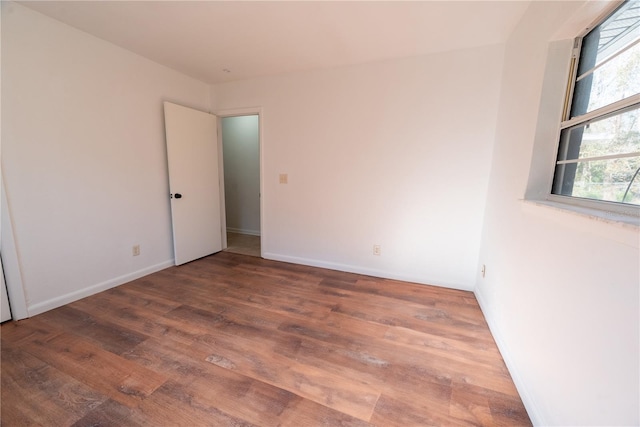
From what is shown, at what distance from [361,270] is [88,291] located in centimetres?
284

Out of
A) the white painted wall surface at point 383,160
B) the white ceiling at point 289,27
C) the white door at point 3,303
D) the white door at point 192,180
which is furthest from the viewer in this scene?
the white door at point 192,180

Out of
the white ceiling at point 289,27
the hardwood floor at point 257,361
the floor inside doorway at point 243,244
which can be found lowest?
the hardwood floor at point 257,361

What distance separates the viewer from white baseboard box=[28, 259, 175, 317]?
7.00 ft

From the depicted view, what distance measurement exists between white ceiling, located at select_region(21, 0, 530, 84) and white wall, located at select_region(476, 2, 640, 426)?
1.47 ft

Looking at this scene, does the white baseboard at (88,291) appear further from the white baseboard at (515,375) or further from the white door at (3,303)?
the white baseboard at (515,375)

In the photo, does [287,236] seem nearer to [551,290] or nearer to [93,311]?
[93,311]

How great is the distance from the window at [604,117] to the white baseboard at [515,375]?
1046 millimetres

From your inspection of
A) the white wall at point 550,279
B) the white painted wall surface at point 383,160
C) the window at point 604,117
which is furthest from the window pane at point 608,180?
the white painted wall surface at point 383,160

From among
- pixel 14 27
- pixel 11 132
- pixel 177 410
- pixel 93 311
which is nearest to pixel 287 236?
pixel 93 311

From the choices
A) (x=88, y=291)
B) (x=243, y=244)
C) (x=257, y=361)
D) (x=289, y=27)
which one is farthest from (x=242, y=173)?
(x=257, y=361)

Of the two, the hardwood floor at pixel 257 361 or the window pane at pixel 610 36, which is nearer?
the window pane at pixel 610 36

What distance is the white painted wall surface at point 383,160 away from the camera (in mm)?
2500

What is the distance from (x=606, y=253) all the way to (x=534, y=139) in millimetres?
946

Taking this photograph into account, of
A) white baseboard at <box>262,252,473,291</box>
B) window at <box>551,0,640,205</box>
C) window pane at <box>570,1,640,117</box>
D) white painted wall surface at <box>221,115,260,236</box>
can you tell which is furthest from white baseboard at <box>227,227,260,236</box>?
window pane at <box>570,1,640,117</box>
